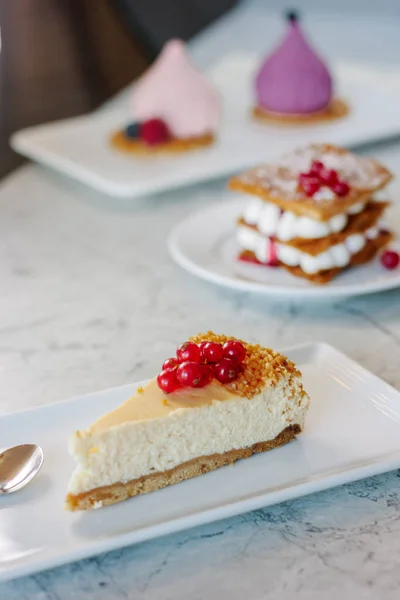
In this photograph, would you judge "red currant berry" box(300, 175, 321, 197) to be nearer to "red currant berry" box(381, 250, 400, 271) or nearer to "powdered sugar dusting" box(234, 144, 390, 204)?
"powdered sugar dusting" box(234, 144, 390, 204)

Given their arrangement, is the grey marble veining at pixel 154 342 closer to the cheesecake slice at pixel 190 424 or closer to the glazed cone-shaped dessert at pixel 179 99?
the cheesecake slice at pixel 190 424

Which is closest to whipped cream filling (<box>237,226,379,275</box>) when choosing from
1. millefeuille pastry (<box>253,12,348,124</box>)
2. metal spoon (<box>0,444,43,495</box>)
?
metal spoon (<box>0,444,43,495</box>)

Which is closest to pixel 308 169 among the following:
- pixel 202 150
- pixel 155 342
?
pixel 155 342

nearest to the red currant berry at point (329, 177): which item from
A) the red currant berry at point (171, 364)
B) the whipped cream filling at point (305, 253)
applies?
the whipped cream filling at point (305, 253)

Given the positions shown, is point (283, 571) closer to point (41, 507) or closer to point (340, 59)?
point (41, 507)

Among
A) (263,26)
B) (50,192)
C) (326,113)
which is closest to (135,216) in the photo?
(50,192)

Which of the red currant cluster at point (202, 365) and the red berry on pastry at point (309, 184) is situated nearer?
the red currant cluster at point (202, 365)
